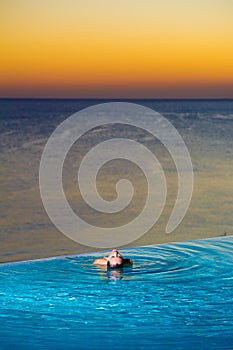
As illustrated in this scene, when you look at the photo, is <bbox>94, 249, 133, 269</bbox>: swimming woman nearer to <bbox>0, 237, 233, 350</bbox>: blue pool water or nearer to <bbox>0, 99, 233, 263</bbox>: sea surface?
<bbox>0, 237, 233, 350</bbox>: blue pool water

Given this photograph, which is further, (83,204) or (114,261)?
(83,204)

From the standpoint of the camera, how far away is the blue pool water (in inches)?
439

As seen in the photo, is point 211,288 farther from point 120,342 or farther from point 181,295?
point 120,342

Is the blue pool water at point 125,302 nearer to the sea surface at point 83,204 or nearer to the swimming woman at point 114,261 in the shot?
the swimming woman at point 114,261

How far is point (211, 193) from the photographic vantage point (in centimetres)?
2450

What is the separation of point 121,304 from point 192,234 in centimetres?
743

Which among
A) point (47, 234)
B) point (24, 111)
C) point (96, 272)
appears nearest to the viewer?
point (96, 272)

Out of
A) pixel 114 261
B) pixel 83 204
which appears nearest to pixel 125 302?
pixel 114 261

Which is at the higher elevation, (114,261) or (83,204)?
(83,204)

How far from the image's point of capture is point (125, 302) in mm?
12664

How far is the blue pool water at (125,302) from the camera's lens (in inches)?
439

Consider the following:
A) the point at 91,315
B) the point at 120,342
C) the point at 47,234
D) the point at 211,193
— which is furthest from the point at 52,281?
the point at 211,193

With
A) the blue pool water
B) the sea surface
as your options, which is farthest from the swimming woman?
the sea surface

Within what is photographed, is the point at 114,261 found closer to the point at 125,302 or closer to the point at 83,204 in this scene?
the point at 125,302
